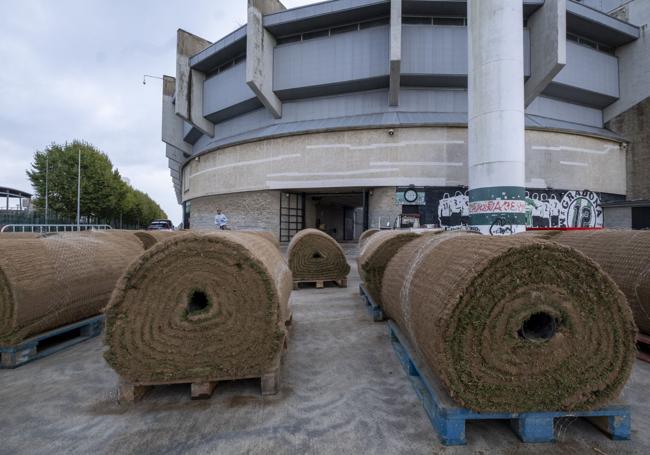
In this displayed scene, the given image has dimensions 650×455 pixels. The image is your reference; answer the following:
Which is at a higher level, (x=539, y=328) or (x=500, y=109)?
(x=500, y=109)

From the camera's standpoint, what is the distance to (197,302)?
10.2ft

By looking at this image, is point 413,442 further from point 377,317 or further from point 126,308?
point 377,317

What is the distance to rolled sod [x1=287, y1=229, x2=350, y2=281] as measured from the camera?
7.99 m

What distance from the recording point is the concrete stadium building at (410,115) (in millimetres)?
17203

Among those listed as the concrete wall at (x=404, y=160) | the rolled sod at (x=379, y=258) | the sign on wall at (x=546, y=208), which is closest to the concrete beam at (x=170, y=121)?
the concrete wall at (x=404, y=160)

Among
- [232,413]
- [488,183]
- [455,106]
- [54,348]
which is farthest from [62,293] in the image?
[455,106]

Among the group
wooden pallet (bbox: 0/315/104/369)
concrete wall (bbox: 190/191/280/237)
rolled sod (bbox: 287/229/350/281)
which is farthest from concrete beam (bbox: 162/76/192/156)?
wooden pallet (bbox: 0/315/104/369)

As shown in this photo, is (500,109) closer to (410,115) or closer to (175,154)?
(410,115)

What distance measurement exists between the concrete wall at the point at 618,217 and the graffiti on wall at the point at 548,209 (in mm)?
303

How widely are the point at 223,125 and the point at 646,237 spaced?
88.7ft

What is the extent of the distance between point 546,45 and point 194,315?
73.0 ft

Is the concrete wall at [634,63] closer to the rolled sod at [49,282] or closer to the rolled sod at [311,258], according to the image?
the rolled sod at [311,258]

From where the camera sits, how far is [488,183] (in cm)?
1205

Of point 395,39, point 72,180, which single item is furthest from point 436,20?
point 72,180
